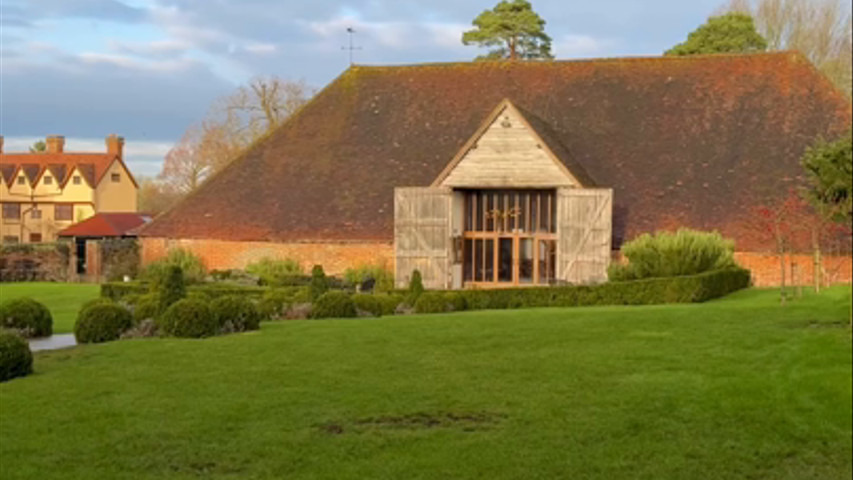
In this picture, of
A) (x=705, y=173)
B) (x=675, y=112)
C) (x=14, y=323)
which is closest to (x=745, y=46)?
(x=675, y=112)

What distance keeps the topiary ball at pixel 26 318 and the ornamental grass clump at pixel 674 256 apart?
49.8 feet

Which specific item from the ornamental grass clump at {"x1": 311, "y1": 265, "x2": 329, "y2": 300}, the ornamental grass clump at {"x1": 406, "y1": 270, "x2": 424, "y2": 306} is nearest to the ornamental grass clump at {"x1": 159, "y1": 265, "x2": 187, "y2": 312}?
the ornamental grass clump at {"x1": 311, "y1": 265, "x2": 329, "y2": 300}

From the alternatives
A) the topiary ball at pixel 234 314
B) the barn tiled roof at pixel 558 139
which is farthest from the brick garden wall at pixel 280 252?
the topiary ball at pixel 234 314

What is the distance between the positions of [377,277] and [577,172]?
7871mm

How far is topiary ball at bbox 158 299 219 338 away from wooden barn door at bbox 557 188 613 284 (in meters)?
14.8

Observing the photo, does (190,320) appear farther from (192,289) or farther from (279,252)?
(279,252)

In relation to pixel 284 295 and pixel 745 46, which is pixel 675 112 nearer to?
pixel 745 46

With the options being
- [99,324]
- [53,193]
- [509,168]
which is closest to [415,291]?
[509,168]

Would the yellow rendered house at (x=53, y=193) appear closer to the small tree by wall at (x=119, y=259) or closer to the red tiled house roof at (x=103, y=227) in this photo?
the red tiled house roof at (x=103, y=227)

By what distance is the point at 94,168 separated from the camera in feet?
244

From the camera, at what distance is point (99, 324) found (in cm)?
1870

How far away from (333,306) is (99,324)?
19.1 ft

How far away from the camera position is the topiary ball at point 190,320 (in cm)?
1819

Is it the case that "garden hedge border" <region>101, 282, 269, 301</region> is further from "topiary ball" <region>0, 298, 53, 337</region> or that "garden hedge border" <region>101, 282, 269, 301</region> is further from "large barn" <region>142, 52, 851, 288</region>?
"topiary ball" <region>0, 298, 53, 337</region>
